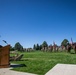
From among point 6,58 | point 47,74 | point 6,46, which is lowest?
point 47,74

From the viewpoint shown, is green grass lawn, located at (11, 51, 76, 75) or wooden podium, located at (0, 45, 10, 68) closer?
green grass lawn, located at (11, 51, 76, 75)

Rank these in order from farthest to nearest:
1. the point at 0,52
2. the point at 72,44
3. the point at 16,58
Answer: the point at 72,44 < the point at 16,58 < the point at 0,52

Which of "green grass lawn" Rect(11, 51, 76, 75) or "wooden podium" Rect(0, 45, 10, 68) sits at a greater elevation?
"wooden podium" Rect(0, 45, 10, 68)

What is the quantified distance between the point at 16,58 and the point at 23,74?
10605 mm

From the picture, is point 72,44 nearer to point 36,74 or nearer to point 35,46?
point 36,74

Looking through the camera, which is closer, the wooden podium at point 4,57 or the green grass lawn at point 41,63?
the green grass lawn at point 41,63

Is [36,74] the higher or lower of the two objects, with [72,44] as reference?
lower

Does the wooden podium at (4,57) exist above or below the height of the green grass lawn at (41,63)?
above

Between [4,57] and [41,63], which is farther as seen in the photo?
[41,63]

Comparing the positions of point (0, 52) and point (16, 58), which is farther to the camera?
point (16, 58)

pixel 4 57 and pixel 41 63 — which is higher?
pixel 4 57

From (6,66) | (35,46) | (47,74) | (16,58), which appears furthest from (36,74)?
(35,46)

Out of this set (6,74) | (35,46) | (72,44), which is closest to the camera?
(6,74)

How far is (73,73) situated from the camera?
10180 mm
